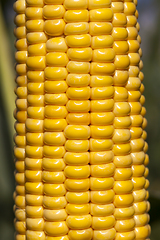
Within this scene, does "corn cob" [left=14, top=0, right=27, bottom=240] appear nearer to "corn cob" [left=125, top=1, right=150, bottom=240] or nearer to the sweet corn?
the sweet corn

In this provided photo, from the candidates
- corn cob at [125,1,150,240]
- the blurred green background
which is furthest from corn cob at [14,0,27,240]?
the blurred green background

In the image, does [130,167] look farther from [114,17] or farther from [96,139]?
[114,17]

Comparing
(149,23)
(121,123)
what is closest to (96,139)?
(121,123)

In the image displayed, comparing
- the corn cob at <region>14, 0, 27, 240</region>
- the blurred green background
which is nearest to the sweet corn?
the corn cob at <region>14, 0, 27, 240</region>

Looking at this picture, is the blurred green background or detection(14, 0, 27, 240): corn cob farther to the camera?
the blurred green background

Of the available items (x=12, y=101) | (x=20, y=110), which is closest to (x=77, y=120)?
(x=20, y=110)

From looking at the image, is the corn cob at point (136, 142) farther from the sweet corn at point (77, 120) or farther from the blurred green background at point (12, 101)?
the blurred green background at point (12, 101)

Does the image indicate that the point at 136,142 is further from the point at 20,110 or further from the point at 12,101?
the point at 12,101
